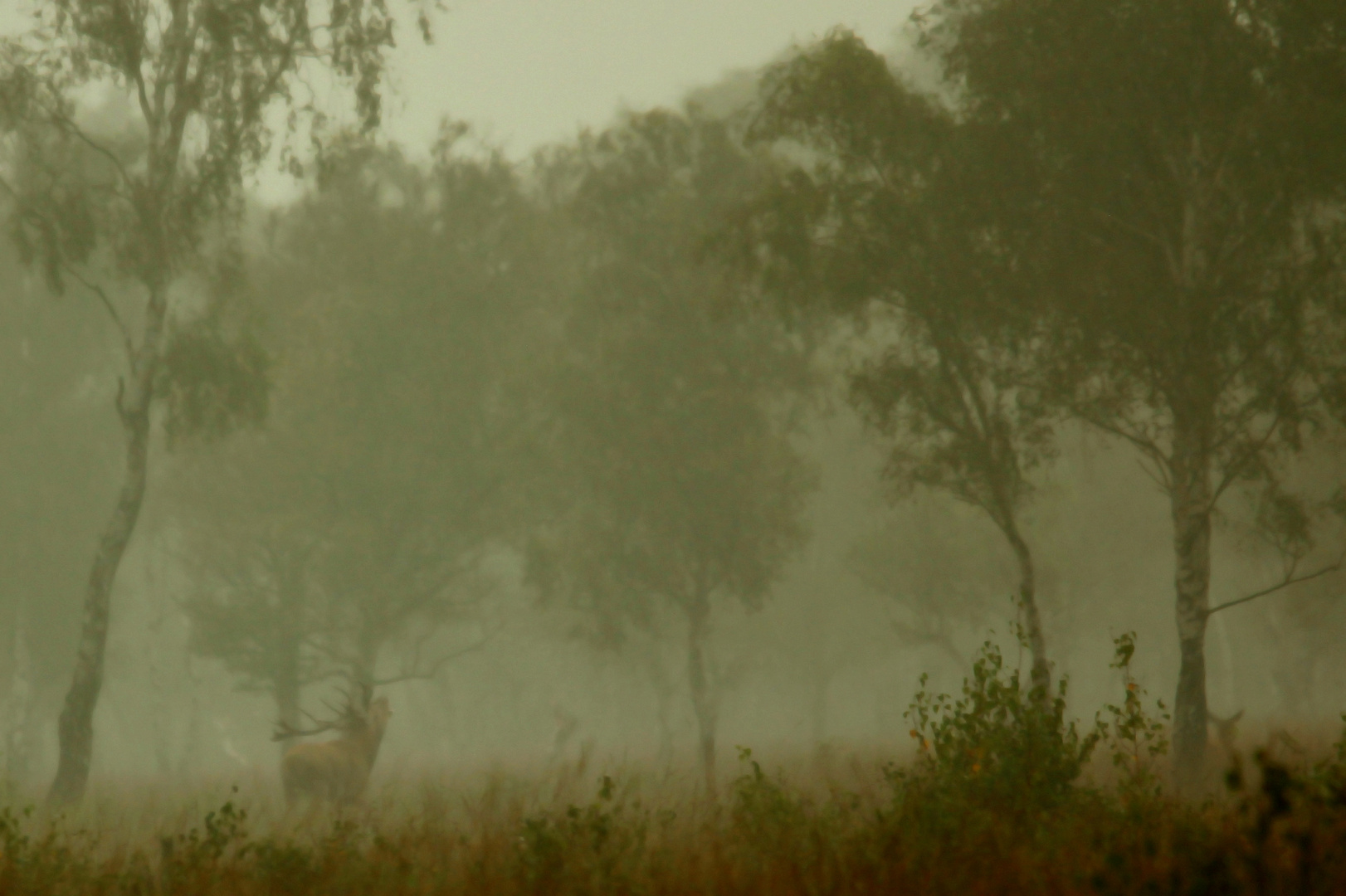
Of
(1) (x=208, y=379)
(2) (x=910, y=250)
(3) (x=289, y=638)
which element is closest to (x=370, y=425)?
(3) (x=289, y=638)

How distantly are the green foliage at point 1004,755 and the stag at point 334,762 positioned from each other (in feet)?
27.8

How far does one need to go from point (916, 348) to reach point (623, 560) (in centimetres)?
917

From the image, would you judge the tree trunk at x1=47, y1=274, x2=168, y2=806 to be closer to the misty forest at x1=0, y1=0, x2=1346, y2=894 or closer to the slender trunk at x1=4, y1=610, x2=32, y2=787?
the misty forest at x1=0, y1=0, x2=1346, y2=894

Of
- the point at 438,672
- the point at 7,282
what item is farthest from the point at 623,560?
the point at 438,672

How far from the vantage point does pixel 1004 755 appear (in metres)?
8.16

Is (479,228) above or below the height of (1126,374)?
above

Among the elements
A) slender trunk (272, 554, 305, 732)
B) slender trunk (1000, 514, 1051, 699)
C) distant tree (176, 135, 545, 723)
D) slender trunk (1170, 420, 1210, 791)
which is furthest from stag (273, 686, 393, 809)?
slender trunk (1170, 420, 1210, 791)

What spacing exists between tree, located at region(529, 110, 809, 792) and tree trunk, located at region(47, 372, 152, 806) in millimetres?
9335

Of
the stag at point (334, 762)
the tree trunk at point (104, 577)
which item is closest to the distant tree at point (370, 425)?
the tree trunk at point (104, 577)

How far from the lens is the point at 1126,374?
16.0m

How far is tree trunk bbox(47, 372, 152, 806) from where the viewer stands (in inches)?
603

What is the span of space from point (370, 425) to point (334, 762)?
40.5ft

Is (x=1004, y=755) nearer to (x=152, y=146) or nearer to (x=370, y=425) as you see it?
(x=152, y=146)

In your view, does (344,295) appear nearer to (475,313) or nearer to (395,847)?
(475,313)
